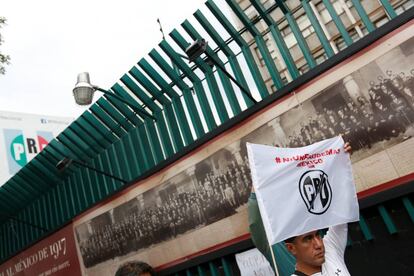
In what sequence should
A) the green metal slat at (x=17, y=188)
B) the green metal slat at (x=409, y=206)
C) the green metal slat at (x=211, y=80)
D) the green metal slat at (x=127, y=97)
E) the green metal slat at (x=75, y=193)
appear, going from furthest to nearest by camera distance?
the green metal slat at (x=17, y=188)
the green metal slat at (x=75, y=193)
the green metal slat at (x=127, y=97)
the green metal slat at (x=211, y=80)
the green metal slat at (x=409, y=206)

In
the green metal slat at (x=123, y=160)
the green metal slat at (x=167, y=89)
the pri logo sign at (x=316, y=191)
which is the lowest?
the pri logo sign at (x=316, y=191)

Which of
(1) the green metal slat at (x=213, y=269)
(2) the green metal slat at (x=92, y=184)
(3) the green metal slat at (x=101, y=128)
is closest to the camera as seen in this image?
(1) the green metal slat at (x=213, y=269)

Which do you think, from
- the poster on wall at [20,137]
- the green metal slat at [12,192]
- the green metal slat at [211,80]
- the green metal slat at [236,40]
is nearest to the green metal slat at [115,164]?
the green metal slat at [211,80]

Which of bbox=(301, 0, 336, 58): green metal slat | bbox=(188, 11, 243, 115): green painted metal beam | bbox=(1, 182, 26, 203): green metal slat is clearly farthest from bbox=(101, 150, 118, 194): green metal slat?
bbox=(301, 0, 336, 58): green metal slat

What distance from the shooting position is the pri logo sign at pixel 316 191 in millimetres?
3223

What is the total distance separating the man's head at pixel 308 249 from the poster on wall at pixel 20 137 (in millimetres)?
20348

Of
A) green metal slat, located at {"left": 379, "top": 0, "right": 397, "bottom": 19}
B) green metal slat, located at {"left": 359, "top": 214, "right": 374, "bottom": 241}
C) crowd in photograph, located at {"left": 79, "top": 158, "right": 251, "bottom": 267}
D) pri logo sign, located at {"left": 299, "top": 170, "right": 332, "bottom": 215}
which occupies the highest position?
green metal slat, located at {"left": 379, "top": 0, "right": 397, "bottom": 19}

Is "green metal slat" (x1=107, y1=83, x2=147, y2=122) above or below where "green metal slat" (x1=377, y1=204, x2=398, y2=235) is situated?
above

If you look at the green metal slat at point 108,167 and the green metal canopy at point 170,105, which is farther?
the green metal slat at point 108,167

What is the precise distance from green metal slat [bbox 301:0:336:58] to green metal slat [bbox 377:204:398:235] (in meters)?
2.33

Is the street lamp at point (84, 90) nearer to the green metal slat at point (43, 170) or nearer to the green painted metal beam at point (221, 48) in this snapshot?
the green painted metal beam at point (221, 48)

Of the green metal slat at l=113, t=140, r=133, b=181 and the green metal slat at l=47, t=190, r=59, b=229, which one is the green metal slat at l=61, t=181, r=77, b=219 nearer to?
the green metal slat at l=47, t=190, r=59, b=229

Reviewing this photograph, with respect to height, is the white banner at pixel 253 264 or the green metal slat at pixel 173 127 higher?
the green metal slat at pixel 173 127

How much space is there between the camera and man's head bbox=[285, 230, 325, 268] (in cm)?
278
